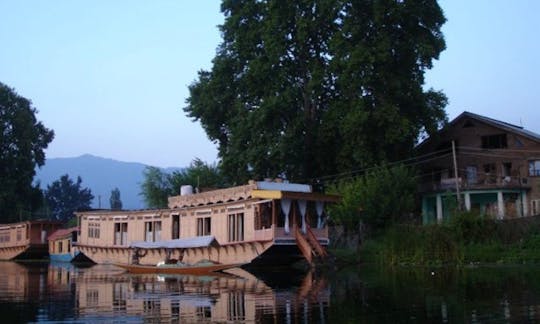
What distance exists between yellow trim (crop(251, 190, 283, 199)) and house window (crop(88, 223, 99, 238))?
60.5 ft

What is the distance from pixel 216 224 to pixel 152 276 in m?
6.94

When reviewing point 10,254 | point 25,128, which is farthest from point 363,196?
point 25,128

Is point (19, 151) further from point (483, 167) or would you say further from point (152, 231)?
point (483, 167)

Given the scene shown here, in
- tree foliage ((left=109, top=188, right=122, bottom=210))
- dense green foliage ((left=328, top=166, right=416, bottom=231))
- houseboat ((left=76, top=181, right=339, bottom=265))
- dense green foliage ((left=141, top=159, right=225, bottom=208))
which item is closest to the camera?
houseboat ((left=76, top=181, right=339, bottom=265))

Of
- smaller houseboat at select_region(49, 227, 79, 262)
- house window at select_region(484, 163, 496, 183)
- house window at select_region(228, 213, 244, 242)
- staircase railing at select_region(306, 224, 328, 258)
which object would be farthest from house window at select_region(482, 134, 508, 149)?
smaller houseboat at select_region(49, 227, 79, 262)

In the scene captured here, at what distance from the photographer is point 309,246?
32719 mm

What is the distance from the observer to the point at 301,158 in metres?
45.6

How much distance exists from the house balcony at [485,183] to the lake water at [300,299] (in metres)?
21.6

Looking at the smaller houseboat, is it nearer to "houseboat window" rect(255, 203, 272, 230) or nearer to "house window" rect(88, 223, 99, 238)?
"house window" rect(88, 223, 99, 238)

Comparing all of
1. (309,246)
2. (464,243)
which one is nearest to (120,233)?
(309,246)

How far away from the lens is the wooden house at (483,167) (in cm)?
4831

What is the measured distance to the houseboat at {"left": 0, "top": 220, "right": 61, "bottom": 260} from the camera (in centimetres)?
5919

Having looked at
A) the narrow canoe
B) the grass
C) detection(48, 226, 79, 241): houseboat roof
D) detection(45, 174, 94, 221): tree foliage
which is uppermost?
detection(45, 174, 94, 221): tree foliage

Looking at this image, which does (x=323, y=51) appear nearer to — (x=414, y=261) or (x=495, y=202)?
(x=495, y=202)
